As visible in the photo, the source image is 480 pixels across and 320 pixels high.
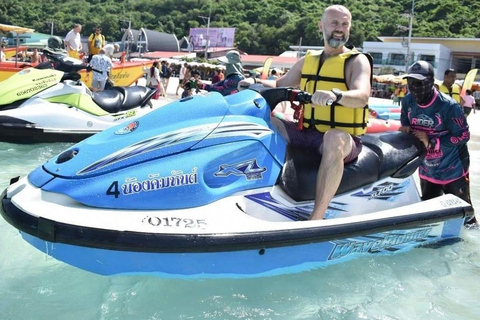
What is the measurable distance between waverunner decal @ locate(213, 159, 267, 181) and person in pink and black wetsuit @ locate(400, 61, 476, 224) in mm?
1660

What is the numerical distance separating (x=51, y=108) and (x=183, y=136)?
14.2ft

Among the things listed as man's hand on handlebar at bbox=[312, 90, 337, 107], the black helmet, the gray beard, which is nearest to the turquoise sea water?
man's hand on handlebar at bbox=[312, 90, 337, 107]

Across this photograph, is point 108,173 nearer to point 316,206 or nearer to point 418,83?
point 316,206

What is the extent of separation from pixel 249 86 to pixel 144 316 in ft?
5.56

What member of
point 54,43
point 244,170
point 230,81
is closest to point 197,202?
point 244,170

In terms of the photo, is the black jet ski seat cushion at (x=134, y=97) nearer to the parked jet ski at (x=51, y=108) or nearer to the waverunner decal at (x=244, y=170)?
the parked jet ski at (x=51, y=108)

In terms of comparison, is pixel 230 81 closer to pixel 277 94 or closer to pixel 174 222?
pixel 277 94

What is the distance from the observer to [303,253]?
2.91 meters

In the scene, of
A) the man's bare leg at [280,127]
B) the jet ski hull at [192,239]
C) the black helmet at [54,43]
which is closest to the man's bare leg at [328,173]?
the jet ski hull at [192,239]

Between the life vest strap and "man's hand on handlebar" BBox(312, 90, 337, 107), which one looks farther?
the life vest strap

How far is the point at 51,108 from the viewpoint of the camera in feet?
21.4

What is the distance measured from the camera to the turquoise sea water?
2643 millimetres

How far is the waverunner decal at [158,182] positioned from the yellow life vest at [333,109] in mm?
1015

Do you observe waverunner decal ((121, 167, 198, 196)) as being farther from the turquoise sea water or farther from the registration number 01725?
the turquoise sea water
